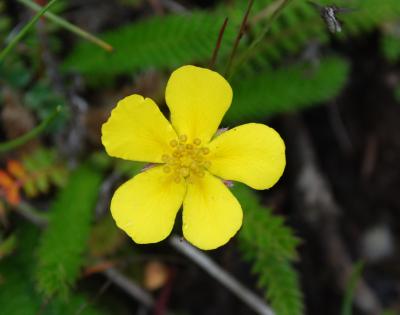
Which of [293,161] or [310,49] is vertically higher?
[310,49]

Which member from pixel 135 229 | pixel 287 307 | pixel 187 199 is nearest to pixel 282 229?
pixel 287 307

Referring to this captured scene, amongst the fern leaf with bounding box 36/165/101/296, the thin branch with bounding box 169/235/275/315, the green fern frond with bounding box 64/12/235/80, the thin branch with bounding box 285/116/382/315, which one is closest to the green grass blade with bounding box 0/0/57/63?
the green fern frond with bounding box 64/12/235/80

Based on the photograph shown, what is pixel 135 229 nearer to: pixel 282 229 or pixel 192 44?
pixel 282 229

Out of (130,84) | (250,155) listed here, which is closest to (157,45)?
(130,84)

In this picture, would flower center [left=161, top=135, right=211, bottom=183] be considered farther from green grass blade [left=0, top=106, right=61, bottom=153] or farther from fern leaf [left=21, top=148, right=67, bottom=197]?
fern leaf [left=21, top=148, right=67, bottom=197]

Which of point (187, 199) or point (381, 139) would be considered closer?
point (187, 199)

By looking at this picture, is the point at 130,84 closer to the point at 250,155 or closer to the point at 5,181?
the point at 5,181
